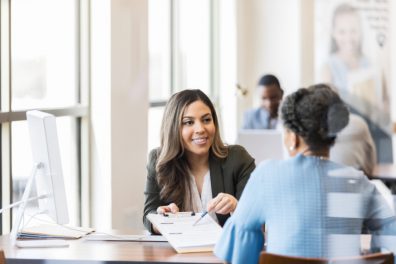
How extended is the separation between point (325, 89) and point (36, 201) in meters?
1.14

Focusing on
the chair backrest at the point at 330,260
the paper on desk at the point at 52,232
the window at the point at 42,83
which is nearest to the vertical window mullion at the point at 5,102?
the window at the point at 42,83

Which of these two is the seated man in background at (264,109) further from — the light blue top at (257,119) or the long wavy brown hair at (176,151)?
the long wavy brown hair at (176,151)

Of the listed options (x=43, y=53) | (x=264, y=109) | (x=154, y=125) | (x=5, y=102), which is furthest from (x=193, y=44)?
(x=5, y=102)

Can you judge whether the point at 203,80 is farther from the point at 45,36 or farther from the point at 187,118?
the point at 187,118

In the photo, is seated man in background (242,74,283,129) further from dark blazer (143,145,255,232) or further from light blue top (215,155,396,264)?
light blue top (215,155,396,264)

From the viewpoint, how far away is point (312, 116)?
8.02ft

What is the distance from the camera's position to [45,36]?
4160 mm

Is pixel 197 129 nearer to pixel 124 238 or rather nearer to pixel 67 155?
pixel 124 238

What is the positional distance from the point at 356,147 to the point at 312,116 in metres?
0.93

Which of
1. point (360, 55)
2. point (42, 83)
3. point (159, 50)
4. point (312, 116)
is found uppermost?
point (159, 50)

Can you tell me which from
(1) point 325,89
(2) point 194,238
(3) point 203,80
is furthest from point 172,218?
(3) point 203,80

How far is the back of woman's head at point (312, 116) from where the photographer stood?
245 cm

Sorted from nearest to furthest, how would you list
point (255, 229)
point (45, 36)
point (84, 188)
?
point (255, 229)
point (45, 36)
point (84, 188)

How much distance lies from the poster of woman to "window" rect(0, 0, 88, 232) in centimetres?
120
